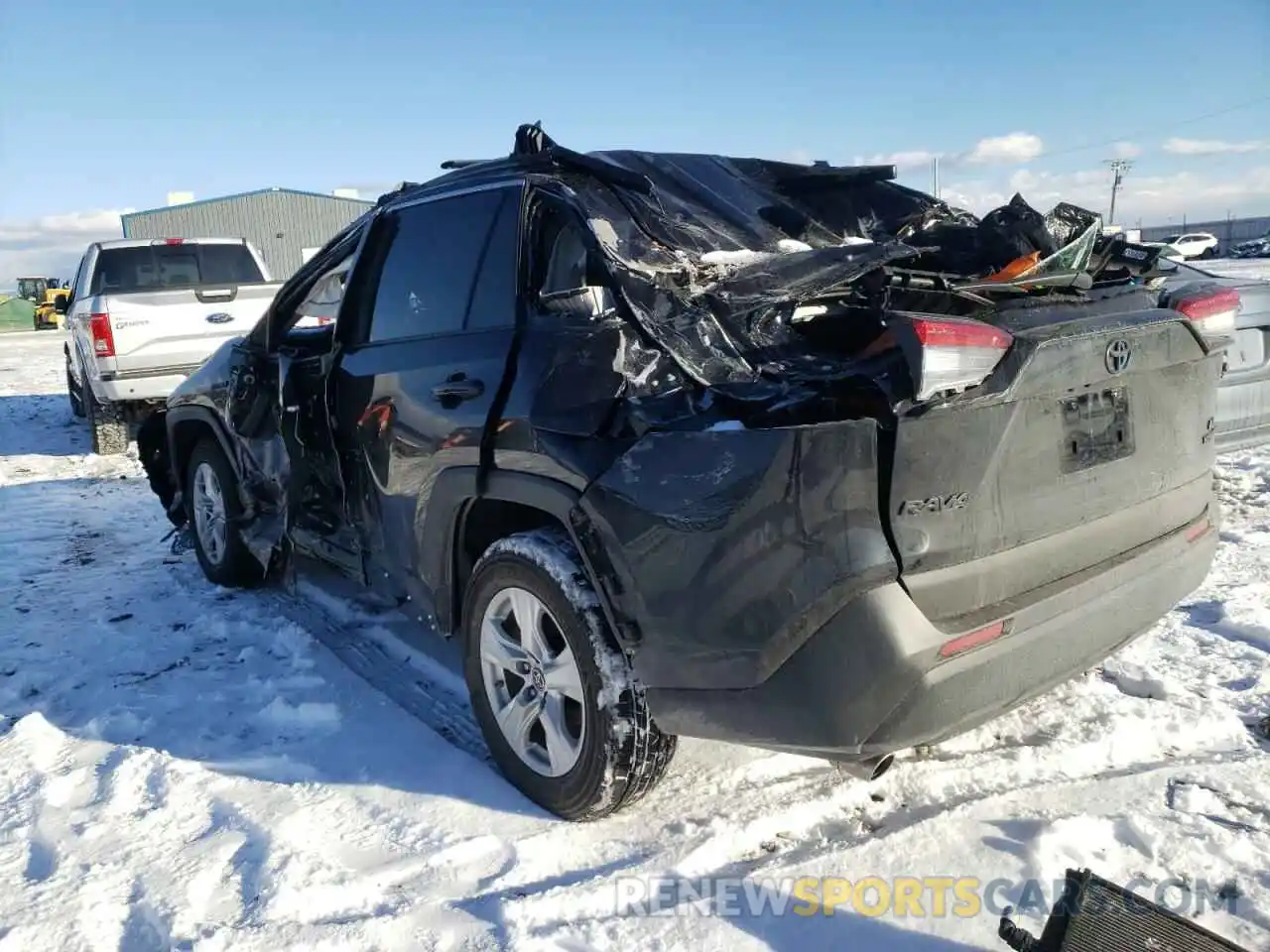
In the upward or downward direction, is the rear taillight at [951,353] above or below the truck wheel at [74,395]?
above

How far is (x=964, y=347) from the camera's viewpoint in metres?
2.26

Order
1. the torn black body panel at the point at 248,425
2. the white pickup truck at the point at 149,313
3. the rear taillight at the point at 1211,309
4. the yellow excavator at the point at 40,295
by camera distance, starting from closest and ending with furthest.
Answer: the rear taillight at the point at 1211,309
the torn black body panel at the point at 248,425
the white pickup truck at the point at 149,313
the yellow excavator at the point at 40,295

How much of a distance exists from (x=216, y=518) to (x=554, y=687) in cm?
318

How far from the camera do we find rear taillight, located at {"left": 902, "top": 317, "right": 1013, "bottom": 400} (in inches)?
87.1

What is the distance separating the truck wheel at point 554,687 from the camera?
266 centimetres

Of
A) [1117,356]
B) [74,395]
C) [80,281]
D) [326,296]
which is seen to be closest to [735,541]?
[1117,356]

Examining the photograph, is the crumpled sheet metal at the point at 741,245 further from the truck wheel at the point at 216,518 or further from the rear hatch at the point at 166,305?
the rear hatch at the point at 166,305

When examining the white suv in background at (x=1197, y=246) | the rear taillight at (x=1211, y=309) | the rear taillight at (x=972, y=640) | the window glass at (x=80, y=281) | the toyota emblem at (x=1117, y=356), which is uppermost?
the white suv in background at (x=1197, y=246)

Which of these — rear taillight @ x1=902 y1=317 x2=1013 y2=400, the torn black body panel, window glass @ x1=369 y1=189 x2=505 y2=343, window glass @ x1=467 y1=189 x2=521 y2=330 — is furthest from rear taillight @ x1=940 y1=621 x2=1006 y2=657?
the torn black body panel

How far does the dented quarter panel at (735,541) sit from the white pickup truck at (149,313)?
23.9 feet

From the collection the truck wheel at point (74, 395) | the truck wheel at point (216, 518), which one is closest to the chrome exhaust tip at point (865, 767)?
the truck wheel at point (216, 518)

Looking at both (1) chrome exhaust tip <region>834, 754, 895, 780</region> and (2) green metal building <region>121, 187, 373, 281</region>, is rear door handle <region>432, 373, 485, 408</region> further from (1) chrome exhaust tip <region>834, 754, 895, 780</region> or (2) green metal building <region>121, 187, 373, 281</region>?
(2) green metal building <region>121, 187, 373, 281</region>

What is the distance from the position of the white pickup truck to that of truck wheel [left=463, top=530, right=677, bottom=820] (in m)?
6.66

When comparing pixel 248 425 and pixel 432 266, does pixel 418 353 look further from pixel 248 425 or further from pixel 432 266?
pixel 248 425
